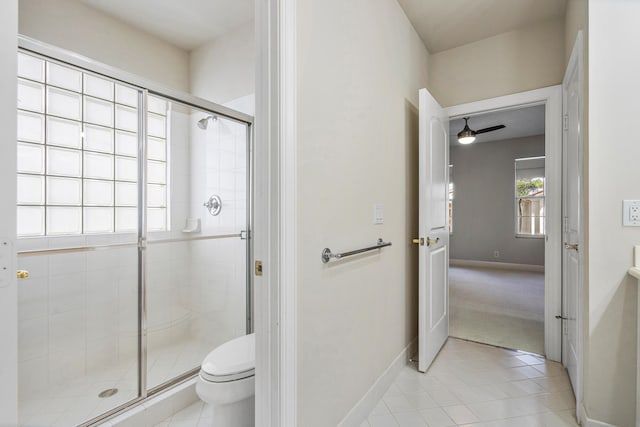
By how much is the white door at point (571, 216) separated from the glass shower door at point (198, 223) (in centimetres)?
231

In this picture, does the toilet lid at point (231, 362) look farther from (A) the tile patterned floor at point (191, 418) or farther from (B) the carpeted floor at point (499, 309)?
(B) the carpeted floor at point (499, 309)

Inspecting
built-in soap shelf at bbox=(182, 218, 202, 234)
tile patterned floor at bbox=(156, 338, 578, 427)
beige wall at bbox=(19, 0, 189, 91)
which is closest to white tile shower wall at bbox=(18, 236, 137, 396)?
built-in soap shelf at bbox=(182, 218, 202, 234)

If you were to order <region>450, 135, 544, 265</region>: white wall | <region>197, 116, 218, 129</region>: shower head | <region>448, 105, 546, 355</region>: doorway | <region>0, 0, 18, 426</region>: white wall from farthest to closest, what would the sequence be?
<region>450, 135, 544, 265</region>: white wall < <region>448, 105, 546, 355</region>: doorway < <region>197, 116, 218, 129</region>: shower head < <region>0, 0, 18, 426</region>: white wall

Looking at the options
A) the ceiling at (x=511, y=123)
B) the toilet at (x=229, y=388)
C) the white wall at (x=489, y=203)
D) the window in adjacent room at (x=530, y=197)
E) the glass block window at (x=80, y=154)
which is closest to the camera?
the toilet at (x=229, y=388)

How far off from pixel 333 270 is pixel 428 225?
108 cm

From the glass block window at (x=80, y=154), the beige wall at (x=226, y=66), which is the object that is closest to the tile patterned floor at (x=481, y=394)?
the glass block window at (x=80, y=154)

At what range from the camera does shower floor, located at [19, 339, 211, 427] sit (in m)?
1.61

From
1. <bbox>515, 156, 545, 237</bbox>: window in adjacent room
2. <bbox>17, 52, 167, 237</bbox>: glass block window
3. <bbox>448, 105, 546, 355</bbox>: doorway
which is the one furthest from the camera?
<bbox>515, 156, 545, 237</bbox>: window in adjacent room

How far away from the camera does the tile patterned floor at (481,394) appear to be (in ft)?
5.48

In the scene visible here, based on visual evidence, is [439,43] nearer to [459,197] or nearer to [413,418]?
[413,418]

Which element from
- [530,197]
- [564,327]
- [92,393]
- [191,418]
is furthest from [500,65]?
[530,197]

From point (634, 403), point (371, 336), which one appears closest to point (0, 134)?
point (371, 336)

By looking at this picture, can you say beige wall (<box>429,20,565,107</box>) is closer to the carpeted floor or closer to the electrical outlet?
the electrical outlet

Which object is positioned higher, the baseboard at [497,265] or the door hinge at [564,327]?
the door hinge at [564,327]
